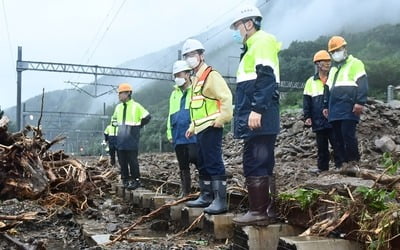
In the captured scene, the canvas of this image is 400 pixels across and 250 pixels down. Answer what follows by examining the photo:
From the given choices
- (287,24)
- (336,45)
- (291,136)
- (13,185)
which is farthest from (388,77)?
(287,24)

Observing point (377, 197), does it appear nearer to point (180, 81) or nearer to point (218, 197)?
point (218, 197)

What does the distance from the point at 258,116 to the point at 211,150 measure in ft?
3.84

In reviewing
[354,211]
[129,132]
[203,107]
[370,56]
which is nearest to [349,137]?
[203,107]

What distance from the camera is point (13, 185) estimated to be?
21.4 ft

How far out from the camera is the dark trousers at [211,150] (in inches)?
183

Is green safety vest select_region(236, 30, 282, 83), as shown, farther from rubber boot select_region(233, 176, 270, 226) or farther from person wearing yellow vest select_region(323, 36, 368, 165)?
person wearing yellow vest select_region(323, 36, 368, 165)

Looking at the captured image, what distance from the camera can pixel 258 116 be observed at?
361cm

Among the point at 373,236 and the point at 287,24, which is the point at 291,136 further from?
the point at 287,24

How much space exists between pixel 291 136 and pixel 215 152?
11.5 meters

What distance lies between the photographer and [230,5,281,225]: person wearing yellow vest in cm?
363

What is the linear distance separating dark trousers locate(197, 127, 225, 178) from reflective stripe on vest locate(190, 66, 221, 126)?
13 cm

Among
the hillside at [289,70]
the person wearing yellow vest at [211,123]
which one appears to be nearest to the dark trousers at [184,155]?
the person wearing yellow vest at [211,123]

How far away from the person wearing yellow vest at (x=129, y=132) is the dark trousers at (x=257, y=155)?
4.56 metres

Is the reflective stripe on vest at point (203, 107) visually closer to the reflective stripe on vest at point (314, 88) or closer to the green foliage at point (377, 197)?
the green foliage at point (377, 197)
